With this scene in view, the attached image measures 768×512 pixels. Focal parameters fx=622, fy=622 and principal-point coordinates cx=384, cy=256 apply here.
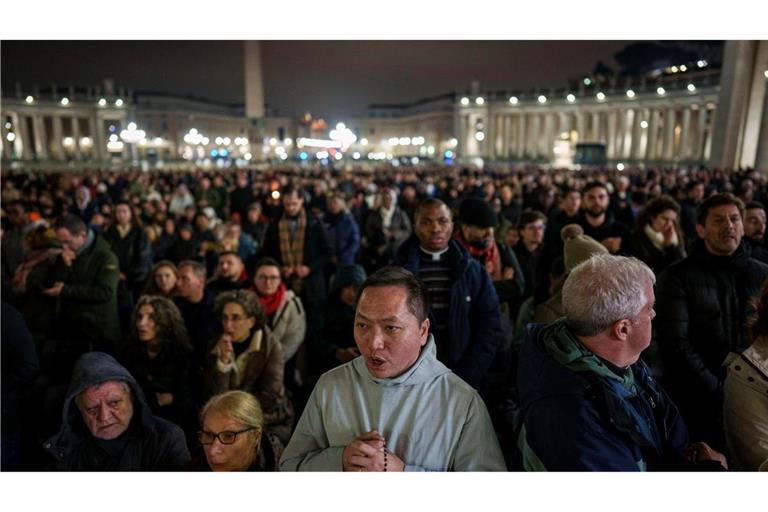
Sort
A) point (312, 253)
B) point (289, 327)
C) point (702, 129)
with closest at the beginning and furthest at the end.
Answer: point (289, 327), point (312, 253), point (702, 129)

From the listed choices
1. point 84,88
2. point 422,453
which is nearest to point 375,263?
point 422,453

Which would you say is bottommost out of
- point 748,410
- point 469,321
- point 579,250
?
point 469,321

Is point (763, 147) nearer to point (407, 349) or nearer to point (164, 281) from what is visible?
point (164, 281)

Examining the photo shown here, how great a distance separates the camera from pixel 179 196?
51.8 ft

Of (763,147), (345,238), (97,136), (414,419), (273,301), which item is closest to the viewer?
(414,419)

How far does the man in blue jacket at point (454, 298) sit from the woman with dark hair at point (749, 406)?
185 centimetres

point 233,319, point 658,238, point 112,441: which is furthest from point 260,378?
point 658,238

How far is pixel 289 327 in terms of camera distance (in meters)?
5.68

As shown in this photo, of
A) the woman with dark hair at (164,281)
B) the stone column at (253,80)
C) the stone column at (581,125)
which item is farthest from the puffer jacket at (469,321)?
the stone column at (581,125)

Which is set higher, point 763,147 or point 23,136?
point 23,136

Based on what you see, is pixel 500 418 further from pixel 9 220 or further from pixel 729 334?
pixel 9 220

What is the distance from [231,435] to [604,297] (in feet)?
6.60

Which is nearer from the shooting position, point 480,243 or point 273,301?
point 480,243

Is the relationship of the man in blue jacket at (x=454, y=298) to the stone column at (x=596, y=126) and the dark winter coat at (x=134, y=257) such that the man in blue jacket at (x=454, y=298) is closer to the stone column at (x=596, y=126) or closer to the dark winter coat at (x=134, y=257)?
the dark winter coat at (x=134, y=257)
